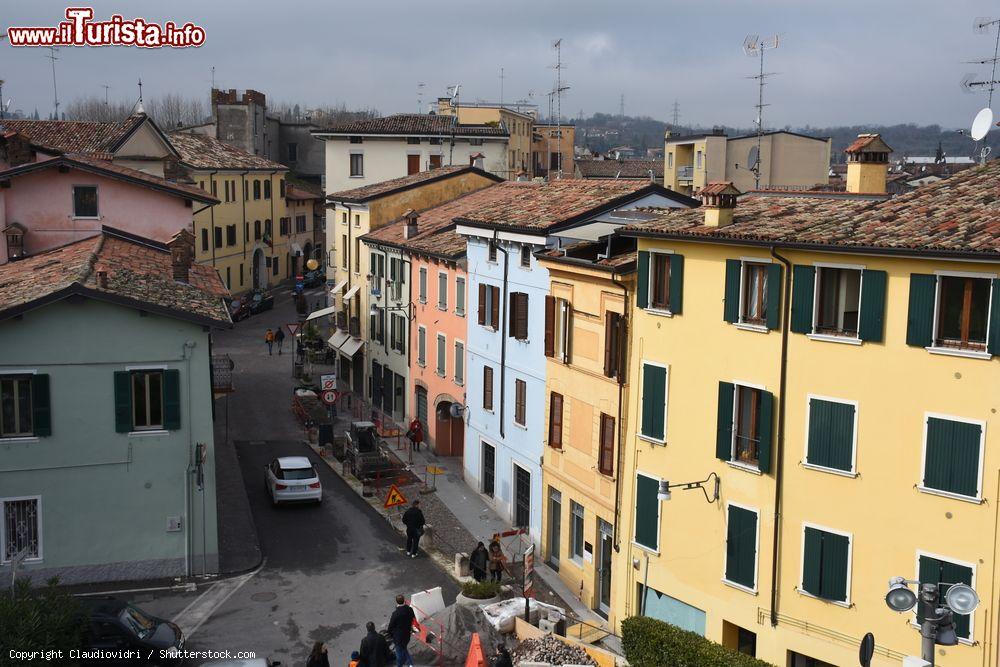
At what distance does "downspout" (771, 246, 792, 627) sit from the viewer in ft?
70.6

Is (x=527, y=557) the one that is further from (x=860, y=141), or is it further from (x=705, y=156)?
(x=705, y=156)

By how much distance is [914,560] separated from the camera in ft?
64.7

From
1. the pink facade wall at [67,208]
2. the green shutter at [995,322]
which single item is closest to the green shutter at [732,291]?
the green shutter at [995,322]

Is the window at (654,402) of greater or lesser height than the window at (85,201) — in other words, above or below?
below

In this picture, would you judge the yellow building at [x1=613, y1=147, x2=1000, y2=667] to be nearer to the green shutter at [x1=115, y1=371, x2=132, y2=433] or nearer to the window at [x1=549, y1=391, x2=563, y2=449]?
the window at [x1=549, y1=391, x2=563, y2=449]

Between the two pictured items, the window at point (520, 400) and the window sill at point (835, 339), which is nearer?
the window sill at point (835, 339)

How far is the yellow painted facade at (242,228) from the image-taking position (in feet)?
232

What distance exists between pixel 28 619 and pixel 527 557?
11.6 meters

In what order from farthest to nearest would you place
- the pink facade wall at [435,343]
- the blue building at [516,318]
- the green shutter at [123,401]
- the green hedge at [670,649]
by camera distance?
the pink facade wall at [435,343]
the blue building at [516,318]
the green shutter at [123,401]
the green hedge at [670,649]

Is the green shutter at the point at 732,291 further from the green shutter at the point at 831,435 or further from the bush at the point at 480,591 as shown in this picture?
the bush at the point at 480,591

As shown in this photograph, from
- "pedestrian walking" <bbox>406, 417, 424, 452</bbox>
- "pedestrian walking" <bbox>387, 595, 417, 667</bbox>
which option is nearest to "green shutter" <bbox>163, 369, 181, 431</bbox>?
"pedestrian walking" <bbox>387, 595, 417, 667</bbox>

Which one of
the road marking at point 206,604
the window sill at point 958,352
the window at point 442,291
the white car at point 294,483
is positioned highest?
the window sill at point 958,352

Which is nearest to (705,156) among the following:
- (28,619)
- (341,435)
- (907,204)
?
(341,435)

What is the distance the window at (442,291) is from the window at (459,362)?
6.17 ft
